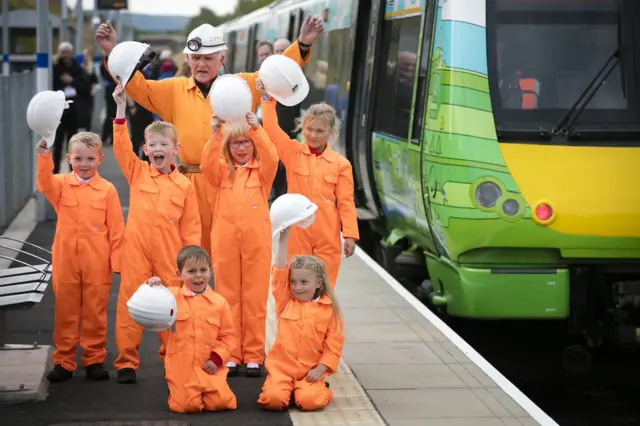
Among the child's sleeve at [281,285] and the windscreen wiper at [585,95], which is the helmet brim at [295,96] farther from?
the windscreen wiper at [585,95]

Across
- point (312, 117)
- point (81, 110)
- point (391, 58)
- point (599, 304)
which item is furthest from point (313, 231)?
point (81, 110)

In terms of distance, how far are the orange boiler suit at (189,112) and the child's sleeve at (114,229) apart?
0.52m

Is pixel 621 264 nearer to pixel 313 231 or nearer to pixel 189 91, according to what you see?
pixel 313 231

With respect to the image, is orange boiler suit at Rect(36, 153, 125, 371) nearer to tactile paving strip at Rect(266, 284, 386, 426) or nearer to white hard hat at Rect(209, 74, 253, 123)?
white hard hat at Rect(209, 74, 253, 123)

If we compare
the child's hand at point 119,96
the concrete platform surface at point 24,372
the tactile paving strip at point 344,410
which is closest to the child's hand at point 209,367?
the tactile paving strip at point 344,410

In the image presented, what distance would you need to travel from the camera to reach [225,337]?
684 centimetres

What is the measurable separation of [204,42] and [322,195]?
3.52ft

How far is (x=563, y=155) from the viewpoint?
8.48m

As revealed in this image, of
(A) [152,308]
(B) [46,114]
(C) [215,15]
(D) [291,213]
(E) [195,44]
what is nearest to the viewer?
(A) [152,308]

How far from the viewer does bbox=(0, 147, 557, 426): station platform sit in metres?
6.57

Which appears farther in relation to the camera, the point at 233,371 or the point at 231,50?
the point at 231,50

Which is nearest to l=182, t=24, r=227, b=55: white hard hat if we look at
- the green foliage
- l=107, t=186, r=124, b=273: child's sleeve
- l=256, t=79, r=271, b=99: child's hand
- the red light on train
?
l=256, t=79, r=271, b=99: child's hand

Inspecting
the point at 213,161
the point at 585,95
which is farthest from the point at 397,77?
the point at 213,161

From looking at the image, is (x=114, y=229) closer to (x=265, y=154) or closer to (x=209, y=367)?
(x=265, y=154)
